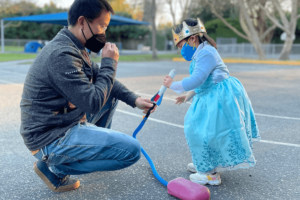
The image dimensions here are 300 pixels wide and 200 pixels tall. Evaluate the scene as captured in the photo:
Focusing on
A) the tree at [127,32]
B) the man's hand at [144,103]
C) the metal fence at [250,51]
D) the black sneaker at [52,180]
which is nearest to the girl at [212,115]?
the man's hand at [144,103]

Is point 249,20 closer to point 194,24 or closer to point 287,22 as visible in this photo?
point 287,22

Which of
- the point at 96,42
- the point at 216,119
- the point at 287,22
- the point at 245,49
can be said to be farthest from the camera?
the point at 245,49

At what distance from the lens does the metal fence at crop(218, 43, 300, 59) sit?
84.3ft

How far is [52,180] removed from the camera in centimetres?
257

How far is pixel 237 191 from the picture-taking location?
8.96ft

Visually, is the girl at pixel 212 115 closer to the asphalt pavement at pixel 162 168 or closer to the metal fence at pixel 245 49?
the asphalt pavement at pixel 162 168

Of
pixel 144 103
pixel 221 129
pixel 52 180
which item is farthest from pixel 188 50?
pixel 52 180

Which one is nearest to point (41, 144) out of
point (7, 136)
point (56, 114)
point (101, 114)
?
point (56, 114)

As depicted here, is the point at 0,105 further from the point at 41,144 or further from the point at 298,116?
the point at 298,116

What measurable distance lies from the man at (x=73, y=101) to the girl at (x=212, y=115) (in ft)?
2.10

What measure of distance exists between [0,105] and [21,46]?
26.4m

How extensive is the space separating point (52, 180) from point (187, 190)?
3.65ft

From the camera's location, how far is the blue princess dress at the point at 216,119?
2.72 meters

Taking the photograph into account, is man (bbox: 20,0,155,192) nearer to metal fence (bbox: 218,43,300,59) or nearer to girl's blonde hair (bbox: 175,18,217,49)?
girl's blonde hair (bbox: 175,18,217,49)
